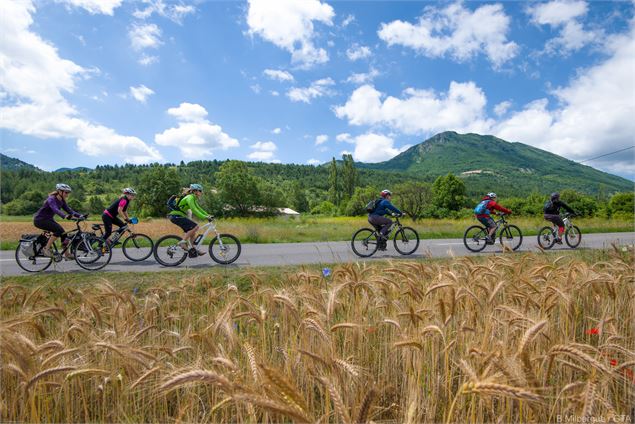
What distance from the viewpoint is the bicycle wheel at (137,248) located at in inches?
368

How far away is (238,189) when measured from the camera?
247 ft

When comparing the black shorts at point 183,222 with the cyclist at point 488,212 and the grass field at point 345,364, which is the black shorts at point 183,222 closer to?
the grass field at point 345,364

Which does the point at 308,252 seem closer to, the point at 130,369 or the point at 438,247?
the point at 438,247

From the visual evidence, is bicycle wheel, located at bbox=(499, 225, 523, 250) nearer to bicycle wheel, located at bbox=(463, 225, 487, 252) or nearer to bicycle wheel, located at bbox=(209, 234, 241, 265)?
bicycle wheel, located at bbox=(463, 225, 487, 252)

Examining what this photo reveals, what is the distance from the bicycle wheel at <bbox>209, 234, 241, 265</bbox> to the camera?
891cm

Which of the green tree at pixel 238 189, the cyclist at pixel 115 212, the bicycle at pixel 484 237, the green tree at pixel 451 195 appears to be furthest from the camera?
the green tree at pixel 451 195

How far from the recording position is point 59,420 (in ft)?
5.81

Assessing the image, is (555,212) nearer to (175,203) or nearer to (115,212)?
(175,203)

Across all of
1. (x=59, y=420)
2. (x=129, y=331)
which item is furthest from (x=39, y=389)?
(x=129, y=331)

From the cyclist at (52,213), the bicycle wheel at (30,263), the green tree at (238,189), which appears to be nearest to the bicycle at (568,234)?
the cyclist at (52,213)

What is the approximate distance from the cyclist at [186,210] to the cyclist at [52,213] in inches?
87.2

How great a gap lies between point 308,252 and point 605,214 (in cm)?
7071

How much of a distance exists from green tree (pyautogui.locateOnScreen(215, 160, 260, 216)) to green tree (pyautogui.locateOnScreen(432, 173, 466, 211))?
49.8 meters

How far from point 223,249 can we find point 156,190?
79.7 m
